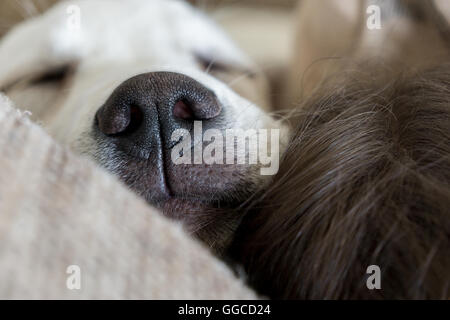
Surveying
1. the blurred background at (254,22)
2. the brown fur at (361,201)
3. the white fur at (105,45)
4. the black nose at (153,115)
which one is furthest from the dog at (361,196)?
the blurred background at (254,22)

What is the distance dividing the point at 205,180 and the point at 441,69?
288 millimetres

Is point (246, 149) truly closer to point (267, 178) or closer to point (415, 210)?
point (267, 178)

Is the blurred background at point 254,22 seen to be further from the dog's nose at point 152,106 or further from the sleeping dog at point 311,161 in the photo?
the dog's nose at point 152,106

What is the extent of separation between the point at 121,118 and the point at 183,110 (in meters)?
0.07

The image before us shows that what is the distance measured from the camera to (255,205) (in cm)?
54

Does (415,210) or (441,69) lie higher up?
(441,69)

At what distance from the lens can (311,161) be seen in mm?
516

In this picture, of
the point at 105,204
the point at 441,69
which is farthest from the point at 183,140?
the point at 441,69

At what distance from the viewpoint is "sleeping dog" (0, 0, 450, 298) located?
0.42 m

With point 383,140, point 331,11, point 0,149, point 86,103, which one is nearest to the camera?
point 0,149

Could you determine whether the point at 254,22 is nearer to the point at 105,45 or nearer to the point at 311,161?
the point at 105,45

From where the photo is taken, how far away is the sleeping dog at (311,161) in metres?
0.42

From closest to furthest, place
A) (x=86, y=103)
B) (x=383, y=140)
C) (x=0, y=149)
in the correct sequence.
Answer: (x=0, y=149)
(x=383, y=140)
(x=86, y=103)

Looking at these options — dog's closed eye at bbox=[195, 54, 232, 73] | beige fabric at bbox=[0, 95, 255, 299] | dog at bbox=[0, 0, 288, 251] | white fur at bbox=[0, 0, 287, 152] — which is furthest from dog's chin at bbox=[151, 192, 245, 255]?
dog's closed eye at bbox=[195, 54, 232, 73]
